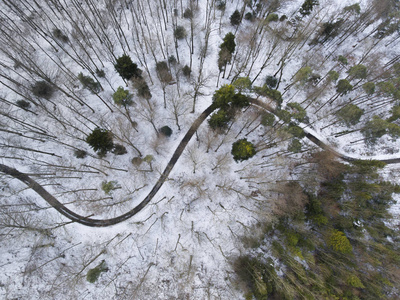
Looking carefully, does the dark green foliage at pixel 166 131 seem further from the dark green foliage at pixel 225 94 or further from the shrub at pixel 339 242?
the shrub at pixel 339 242

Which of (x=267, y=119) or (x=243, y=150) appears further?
(x=267, y=119)

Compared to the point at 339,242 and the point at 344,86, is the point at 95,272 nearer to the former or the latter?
the point at 339,242

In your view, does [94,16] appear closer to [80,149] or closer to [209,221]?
[80,149]

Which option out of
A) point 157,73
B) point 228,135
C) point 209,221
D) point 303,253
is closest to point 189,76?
point 157,73

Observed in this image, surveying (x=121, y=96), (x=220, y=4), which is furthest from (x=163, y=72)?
(x=220, y=4)

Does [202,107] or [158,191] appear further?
[202,107]

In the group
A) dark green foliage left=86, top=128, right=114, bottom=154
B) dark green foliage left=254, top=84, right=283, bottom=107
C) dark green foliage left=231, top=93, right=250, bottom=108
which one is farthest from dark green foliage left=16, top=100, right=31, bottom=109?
dark green foliage left=254, top=84, right=283, bottom=107
